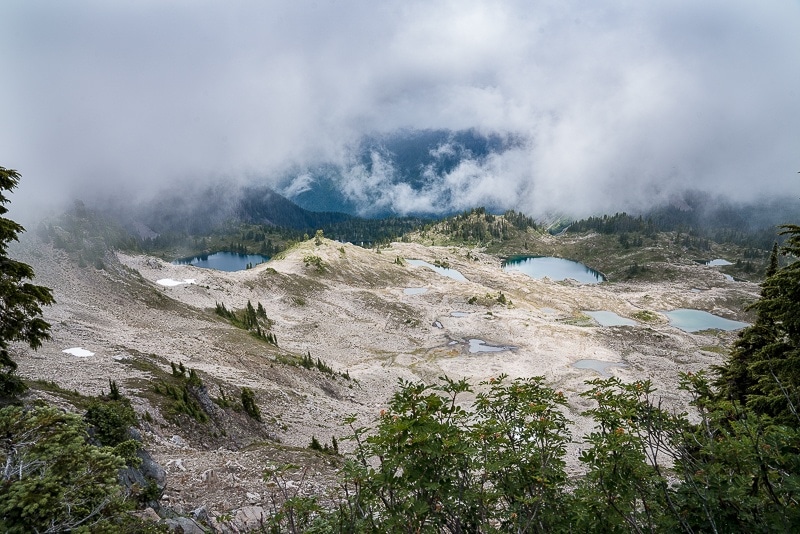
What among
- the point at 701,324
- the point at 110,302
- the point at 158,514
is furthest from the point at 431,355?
the point at 701,324

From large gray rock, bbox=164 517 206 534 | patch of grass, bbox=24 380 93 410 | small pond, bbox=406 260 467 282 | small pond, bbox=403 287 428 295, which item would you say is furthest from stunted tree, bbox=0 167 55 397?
small pond, bbox=406 260 467 282

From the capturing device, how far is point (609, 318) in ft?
382

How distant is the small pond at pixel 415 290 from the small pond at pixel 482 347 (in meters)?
33.7

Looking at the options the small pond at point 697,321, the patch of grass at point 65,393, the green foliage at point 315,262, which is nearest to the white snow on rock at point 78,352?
the patch of grass at point 65,393

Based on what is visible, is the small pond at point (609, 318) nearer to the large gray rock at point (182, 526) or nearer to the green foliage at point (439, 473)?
the green foliage at point (439, 473)

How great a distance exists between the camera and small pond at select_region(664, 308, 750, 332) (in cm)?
12306

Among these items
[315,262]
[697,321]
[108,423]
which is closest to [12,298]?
[108,423]

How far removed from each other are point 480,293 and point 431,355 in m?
41.9

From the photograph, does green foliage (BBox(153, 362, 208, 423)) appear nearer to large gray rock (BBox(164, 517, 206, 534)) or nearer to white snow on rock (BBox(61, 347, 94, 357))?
white snow on rock (BBox(61, 347, 94, 357))

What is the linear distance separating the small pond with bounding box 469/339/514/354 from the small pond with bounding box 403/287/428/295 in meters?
33.7

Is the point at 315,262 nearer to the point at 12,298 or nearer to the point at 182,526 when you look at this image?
the point at 12,298

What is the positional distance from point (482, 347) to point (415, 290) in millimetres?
41011

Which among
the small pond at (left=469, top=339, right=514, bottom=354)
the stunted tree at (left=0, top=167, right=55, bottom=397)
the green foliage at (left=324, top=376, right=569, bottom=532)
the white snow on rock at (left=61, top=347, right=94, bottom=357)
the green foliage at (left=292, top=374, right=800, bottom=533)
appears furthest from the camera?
the small pond at (left=469, top=339, right=514, bottom=354)

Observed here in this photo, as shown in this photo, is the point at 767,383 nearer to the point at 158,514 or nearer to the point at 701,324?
the point at 158,514
